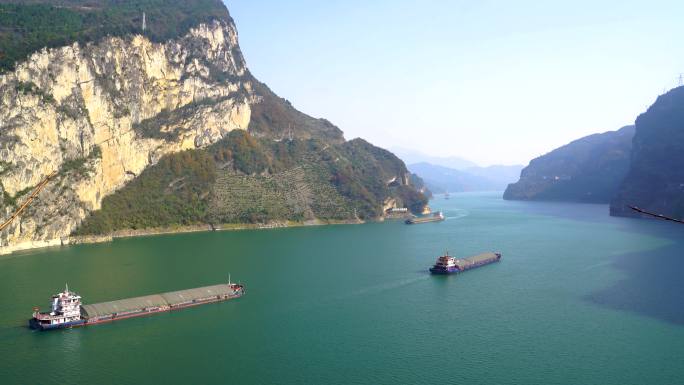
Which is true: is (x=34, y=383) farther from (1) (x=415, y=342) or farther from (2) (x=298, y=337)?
(1) (x=415, y=342)

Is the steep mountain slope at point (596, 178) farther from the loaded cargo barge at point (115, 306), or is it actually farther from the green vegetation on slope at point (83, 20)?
the loaded cargo barge at point (115, 306)

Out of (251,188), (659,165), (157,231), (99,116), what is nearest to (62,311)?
(157,231)

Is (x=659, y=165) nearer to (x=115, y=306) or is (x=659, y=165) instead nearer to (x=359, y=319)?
(x=359, y=319)

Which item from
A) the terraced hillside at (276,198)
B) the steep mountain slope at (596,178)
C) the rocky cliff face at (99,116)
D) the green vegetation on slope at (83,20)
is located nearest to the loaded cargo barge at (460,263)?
the terraced hillside at (276,198)

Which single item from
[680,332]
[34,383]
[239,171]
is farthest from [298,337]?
[239,171]

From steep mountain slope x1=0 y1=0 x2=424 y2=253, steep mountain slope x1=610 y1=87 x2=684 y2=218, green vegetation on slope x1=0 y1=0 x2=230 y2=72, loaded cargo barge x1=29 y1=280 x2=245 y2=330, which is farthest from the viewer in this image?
steep mountain slope x1=610 y1=87 x2=684 y2=218

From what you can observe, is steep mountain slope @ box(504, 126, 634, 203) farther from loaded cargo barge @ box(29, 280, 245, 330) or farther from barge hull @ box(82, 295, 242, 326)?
barge hull @ box(82, 295, 242, 326)

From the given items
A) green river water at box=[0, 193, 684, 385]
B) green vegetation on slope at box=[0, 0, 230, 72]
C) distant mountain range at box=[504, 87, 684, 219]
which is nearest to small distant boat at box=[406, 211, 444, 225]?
green river water at box=[0, 193, 684, 385]

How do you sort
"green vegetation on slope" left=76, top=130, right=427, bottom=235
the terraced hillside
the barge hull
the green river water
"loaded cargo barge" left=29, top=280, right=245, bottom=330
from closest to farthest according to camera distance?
1. the green river water
2. "loaded cargo barge" left=29, top=280, right=245, bottom=330
3. the barge hull
4. "green vegetation on slope" left=76, top=130, right=427, bottom=235
5. the terraced hillside
